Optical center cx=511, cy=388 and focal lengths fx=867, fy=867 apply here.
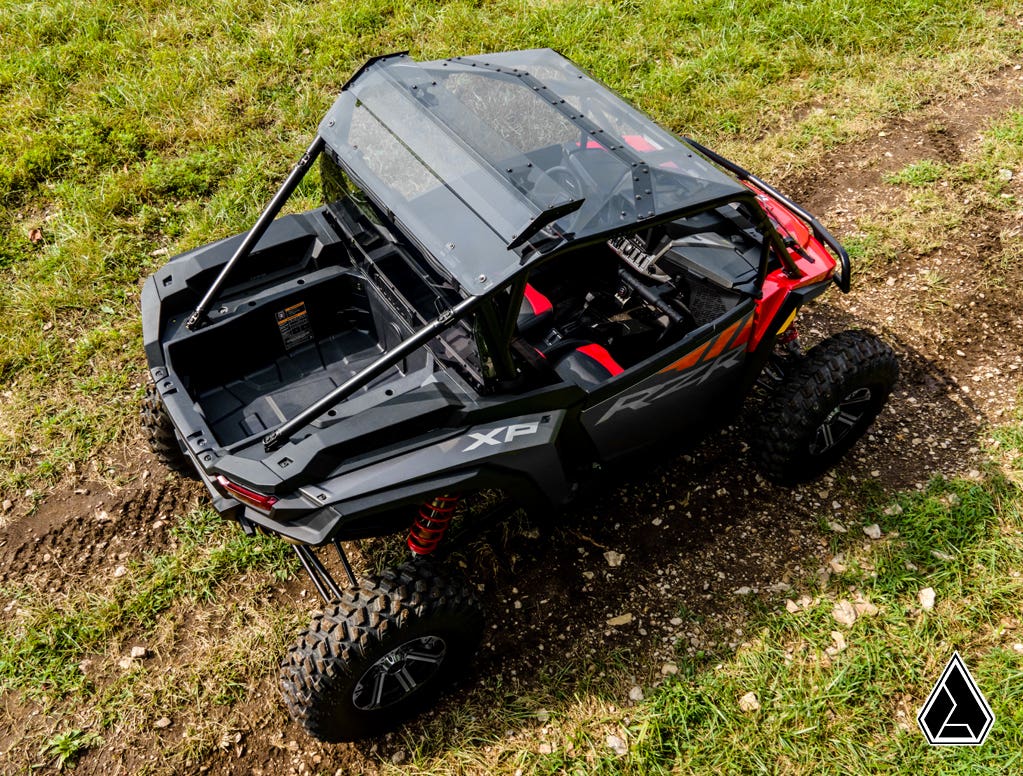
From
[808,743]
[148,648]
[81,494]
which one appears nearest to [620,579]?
[808,743]

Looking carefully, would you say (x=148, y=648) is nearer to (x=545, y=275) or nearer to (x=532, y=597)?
(x=532, y=597)

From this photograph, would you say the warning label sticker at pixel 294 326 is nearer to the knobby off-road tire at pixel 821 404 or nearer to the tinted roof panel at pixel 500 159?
the tinted roof panel at pixel 500 159

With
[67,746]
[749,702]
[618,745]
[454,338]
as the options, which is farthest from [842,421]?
[67,746]

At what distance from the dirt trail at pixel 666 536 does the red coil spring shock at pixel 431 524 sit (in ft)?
2.05

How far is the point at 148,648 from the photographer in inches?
162

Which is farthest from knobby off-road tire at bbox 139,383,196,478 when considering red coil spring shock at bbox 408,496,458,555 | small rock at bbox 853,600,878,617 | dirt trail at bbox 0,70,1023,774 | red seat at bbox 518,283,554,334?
small rock at bbox 853,600,878,617

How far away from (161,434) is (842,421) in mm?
3488

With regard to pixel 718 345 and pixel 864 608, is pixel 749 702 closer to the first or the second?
pixel 864 608

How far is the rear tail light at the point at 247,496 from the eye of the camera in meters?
3.19

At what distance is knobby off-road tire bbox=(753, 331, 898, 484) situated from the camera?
4.21m

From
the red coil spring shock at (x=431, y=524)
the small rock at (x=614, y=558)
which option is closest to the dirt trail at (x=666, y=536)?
the small rock at (x=614, y=558)

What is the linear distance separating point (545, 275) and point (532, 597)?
160 cm

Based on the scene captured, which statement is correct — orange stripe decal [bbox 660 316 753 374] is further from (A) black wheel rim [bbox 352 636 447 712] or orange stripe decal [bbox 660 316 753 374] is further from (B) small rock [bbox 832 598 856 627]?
(A) black wheel rim [bbox 352 636 447 712]

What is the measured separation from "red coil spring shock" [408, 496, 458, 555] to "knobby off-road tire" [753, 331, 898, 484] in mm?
1714
